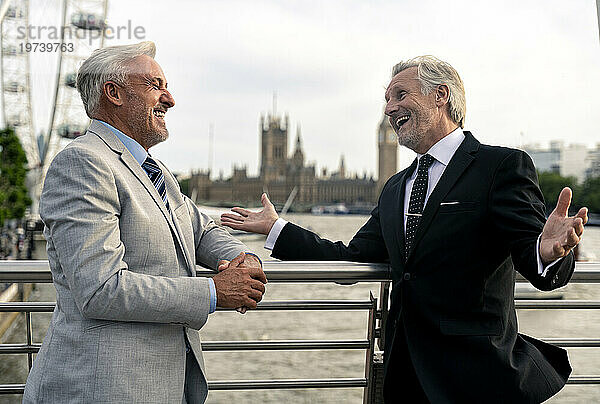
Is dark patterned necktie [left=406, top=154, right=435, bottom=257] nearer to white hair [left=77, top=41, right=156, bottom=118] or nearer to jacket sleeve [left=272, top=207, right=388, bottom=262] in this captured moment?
jacket sleeve [left=272, top=207, right=388, bottom=262]

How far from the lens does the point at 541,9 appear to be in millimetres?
2738

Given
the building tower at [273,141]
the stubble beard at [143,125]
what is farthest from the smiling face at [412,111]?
the building tower at [273,141]

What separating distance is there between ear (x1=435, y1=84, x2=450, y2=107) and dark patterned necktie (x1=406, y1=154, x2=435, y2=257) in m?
0.12

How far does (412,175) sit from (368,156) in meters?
52.8

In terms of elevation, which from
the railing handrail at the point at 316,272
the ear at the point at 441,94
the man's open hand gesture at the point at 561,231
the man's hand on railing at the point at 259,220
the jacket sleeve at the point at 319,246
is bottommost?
the railing handrail at the point at 316,272

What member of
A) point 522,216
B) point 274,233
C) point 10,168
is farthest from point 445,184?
point 10,168

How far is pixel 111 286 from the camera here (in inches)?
41.5

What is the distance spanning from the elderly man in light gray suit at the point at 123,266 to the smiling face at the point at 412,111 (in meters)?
0.50

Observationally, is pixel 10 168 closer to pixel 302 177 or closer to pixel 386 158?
pixel 302 177

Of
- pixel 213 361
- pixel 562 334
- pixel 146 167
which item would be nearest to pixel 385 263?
pixel 146 167

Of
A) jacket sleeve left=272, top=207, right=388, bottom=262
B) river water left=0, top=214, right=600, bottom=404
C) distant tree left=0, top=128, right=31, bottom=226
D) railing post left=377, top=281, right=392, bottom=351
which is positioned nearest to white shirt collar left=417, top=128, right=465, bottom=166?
jacket sleeve left=272, top=207, right=388, bottom=262

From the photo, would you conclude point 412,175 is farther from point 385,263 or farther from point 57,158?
point 57,158

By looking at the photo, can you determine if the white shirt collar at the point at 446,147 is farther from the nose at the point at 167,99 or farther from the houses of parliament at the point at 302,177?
the houses of parliament at the point at 302,177

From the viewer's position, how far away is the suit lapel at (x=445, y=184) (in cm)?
142
